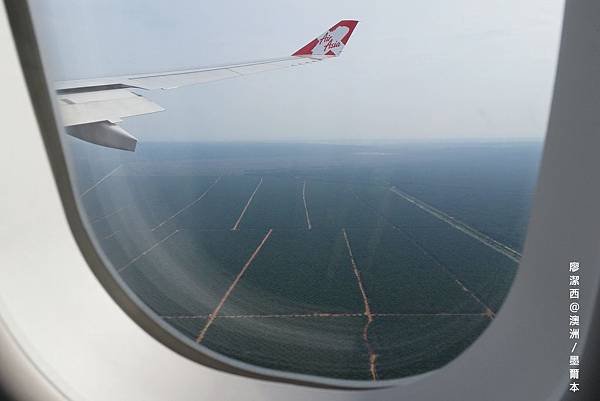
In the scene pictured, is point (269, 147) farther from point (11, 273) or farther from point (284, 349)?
point (11, 273)

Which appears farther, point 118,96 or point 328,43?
point 118,96

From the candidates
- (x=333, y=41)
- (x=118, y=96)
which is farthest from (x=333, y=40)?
(x=118, y=96)

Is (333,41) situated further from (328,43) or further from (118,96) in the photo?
(118,96)

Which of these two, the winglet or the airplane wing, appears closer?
the winglet

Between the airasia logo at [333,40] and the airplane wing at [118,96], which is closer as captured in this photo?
the airasia logo at [333,40]
